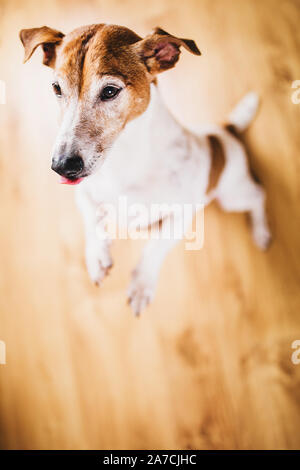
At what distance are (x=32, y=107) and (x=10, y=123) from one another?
0.50 feet

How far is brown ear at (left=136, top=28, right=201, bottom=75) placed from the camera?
982 mm

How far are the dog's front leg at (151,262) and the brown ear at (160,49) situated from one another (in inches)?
22.9

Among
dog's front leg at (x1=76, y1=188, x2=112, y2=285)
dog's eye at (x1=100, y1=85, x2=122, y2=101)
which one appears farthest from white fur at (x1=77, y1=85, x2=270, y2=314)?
dog's eye at (x1=100, y1=85, x2=122, y2=101)

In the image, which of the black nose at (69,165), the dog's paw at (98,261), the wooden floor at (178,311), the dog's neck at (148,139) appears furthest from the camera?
the wooden floor at (178,311)

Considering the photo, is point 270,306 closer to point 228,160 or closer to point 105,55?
point 228,160

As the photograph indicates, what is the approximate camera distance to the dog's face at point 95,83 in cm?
95

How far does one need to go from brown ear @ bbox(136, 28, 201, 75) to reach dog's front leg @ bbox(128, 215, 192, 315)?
0.58 m

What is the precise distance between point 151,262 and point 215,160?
1.72 feet

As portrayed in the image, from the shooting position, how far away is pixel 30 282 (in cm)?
179

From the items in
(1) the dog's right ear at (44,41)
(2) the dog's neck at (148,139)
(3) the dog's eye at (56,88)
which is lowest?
(2) the dog's neck at (148,139)

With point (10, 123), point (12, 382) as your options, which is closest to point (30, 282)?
point (12, 382)

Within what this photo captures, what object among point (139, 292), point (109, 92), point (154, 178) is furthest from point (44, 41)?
point (139, 292)

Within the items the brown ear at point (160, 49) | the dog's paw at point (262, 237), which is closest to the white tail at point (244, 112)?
the dog's paw at point (262, 237)

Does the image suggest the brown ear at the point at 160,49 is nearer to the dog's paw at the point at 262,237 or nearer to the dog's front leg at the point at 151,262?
the dog's front leg at the point at 151,262
